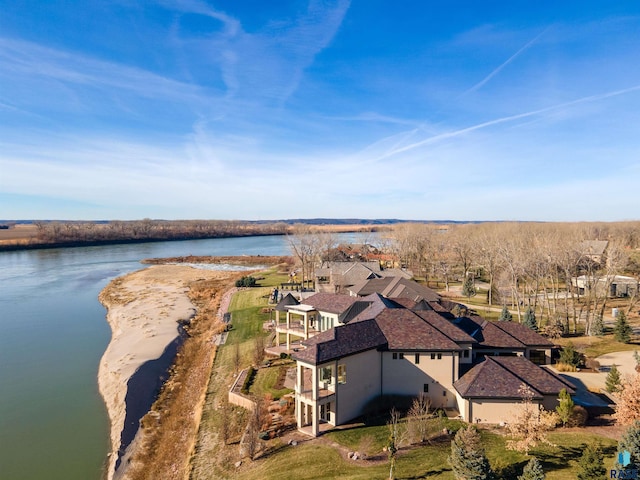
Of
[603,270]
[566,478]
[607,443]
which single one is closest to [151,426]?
[566,478]

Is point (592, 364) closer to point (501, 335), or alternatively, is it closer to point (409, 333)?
point (501, 335)

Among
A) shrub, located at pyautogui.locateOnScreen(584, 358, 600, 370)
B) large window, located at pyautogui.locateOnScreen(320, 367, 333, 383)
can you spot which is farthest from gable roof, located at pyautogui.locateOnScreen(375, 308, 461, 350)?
shrub, located at pyautogui.locateOnScreen(584, 358, 600, 370)

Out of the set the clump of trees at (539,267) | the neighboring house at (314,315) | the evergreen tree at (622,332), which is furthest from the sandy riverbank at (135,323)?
the evergreen tree at (622,332)

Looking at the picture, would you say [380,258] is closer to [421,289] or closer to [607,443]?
[421,289]

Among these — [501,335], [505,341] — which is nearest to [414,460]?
[505,341]

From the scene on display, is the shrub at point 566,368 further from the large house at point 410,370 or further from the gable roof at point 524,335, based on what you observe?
the large house at point 410,370
